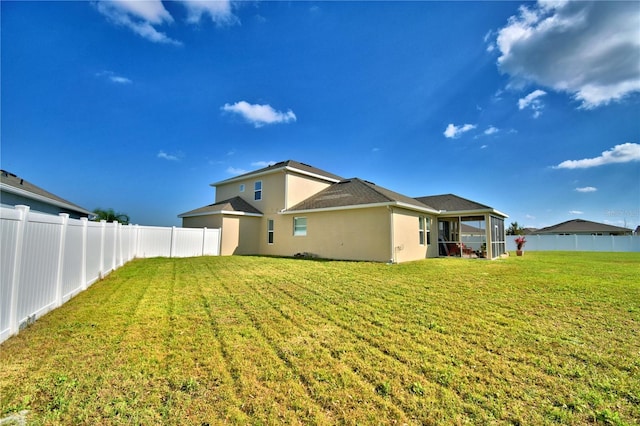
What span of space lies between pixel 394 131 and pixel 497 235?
9.38m

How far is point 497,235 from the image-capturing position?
685 inches

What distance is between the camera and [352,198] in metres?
14.7

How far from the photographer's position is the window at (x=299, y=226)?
53.4 ft

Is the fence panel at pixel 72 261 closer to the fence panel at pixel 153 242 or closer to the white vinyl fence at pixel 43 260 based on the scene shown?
the white vinyl fence at pixel 43 260

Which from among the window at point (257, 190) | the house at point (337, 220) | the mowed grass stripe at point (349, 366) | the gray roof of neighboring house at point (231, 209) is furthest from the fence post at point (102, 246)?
the window at point (257, 190)

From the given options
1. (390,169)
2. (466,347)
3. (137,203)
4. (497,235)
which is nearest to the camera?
(466,347)

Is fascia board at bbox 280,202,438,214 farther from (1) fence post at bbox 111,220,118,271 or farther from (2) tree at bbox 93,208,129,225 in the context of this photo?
(2) tree at bbox 93,208,129,225

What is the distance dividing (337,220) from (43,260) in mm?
11597

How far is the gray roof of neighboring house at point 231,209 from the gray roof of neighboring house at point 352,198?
332 cm

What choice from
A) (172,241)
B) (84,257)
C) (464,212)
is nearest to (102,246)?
(84,257)

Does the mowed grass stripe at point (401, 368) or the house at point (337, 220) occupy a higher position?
the house at point (337, 220)

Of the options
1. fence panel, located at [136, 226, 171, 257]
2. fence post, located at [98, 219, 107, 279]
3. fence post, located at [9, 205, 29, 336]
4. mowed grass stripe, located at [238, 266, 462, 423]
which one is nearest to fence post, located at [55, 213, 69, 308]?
fence post, located at [9, 205, 29, 336]

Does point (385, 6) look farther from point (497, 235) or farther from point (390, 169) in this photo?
point (497, 235)

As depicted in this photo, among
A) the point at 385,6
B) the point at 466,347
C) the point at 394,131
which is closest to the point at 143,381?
the point at 466,347
